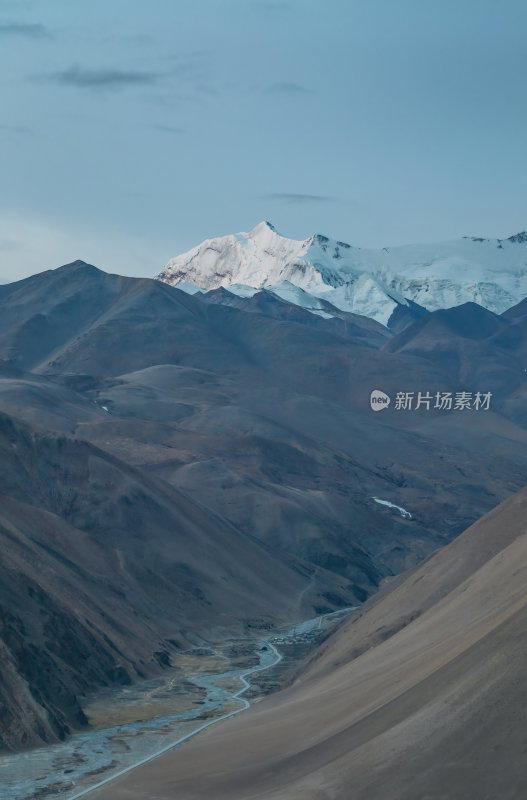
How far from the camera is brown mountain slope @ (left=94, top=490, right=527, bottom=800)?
129 feet

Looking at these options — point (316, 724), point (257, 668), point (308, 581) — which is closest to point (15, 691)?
point (316, 724)

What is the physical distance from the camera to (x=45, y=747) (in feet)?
211

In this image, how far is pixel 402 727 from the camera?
44.3 metres

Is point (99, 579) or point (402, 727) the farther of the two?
point (99, 579)

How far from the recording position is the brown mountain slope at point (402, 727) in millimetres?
39250

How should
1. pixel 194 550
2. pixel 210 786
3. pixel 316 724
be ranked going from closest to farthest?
pixel 210 786
pixel 316 724
pixel 194 550

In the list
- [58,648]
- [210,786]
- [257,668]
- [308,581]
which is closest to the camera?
[210,786]

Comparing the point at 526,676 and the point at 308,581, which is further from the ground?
the point at 526,676

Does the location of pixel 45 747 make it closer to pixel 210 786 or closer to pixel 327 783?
pixel 210 786

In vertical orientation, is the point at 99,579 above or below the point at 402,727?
below

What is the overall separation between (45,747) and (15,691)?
3.37 meters

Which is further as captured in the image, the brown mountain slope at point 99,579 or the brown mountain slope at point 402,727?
the brown mountain slope at point 99,579

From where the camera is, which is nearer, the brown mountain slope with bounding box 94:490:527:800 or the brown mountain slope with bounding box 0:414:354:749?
the brown mountain slope with bounding box 94:490:527:800

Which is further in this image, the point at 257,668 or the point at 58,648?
the point at 257,668
